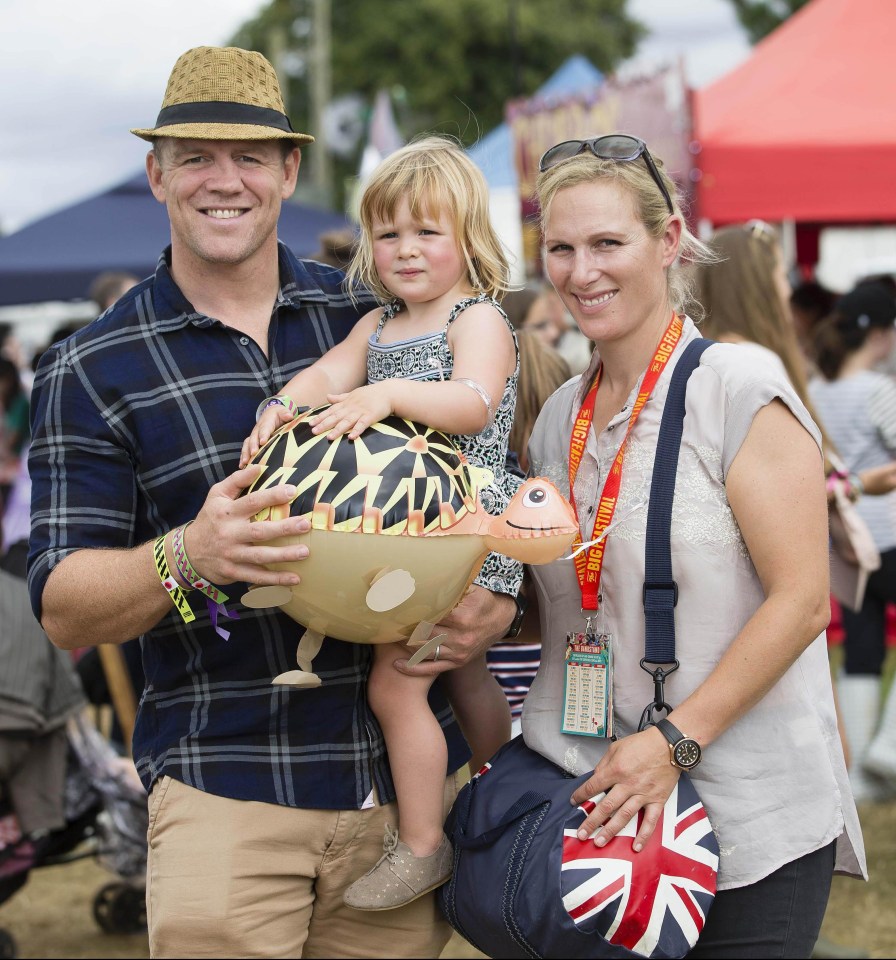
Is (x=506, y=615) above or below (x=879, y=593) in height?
above

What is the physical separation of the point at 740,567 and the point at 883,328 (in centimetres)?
460

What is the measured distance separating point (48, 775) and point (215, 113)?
2.94 m

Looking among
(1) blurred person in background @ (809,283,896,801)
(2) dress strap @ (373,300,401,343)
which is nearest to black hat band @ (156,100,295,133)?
(2) dress strap @ (373,300,401,343)

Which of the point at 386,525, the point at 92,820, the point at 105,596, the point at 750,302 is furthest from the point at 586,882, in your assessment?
the point at 92,820

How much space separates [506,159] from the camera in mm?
13922

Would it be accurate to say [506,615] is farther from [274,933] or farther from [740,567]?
[274,933]

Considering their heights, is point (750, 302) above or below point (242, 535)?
below

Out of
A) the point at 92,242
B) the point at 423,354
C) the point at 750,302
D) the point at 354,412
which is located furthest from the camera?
the point at 92,242

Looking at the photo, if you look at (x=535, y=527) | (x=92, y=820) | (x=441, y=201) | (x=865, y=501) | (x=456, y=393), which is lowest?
(x=92, y=820)

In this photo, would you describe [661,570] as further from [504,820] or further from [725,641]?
[504,820]

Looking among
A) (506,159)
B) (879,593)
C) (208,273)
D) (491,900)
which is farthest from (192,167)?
(506,159)

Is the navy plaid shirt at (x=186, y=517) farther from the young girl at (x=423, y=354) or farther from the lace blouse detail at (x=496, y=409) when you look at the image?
the lace blouse detail at (x=496, y=409)

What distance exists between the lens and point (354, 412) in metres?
2.20

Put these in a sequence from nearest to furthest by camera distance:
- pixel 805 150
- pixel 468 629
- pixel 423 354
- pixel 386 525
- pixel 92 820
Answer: pixel 386 525 < pixel 468 629 < pixel 423 354 < pixel 92 820 < pixel 805 150
